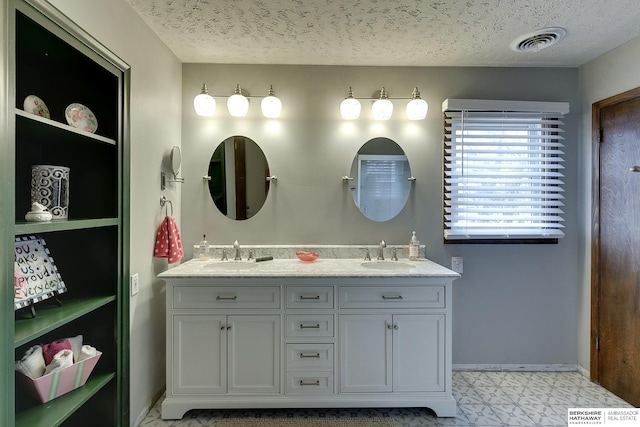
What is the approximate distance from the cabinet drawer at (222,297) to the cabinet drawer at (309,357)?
30cm

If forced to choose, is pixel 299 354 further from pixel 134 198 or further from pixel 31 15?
pixel 31 15

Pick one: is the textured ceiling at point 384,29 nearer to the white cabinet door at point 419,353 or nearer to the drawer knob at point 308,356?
the white cabinet door at point 419,353

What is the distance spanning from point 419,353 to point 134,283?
178cm

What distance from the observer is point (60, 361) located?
137 centimetres

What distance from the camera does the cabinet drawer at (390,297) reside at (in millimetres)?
1990

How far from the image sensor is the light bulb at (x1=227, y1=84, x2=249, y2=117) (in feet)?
7.91

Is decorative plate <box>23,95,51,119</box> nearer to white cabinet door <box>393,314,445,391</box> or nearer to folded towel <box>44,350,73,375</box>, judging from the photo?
folded towel <box>44,350,73,375</box>

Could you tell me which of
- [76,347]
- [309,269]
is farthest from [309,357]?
[76,347]

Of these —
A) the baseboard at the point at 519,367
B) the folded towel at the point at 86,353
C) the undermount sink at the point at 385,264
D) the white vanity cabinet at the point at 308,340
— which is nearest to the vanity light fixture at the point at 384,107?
the undermount sink at the point at 385,264

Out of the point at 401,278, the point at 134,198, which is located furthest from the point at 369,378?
the point at 134,198

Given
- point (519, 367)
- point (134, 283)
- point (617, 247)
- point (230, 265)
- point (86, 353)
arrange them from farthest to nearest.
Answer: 1. point (519, 367)
2. point (230, 265)
3. point (617, 247)
4. point (134, 283)
5. point (86, 353)

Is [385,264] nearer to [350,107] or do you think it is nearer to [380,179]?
[380,179]

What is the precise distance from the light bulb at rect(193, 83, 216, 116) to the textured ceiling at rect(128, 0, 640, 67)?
0.99 feet

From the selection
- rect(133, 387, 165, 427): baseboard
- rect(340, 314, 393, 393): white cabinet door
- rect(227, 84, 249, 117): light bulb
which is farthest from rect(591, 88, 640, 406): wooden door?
rect(133, 387, 165, 427): baseboard
